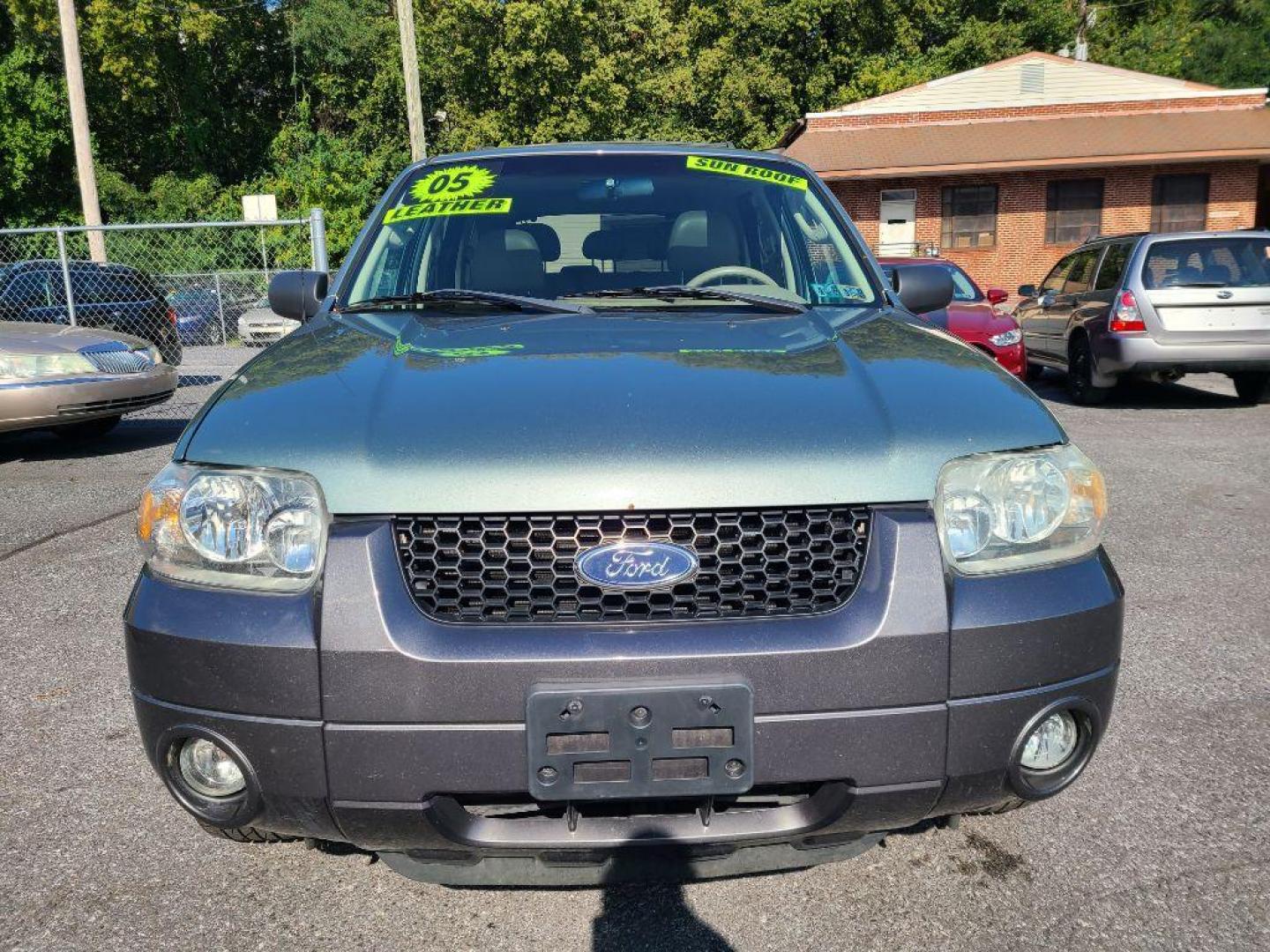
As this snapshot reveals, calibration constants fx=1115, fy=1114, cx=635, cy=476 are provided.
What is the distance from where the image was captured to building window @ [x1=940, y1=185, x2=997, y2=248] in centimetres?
2889

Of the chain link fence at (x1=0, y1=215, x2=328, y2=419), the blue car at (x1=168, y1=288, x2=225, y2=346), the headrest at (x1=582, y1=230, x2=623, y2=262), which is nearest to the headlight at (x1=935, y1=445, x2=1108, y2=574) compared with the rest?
the headrest at (x1=582, y1=230, x2=623, y2=262)

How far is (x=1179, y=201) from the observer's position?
28344mm

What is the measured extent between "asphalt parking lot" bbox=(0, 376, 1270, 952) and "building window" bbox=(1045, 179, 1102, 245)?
27009 millimetres

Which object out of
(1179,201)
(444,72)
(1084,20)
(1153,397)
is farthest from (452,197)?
(1084,20)

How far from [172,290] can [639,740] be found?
1446 centimetres

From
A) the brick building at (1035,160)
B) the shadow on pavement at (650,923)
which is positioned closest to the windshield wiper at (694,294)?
the shadow on pavement at (650,923)

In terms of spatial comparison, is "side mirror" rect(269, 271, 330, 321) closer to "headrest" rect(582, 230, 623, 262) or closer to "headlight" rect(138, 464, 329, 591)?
"headrest" rect(582, 230, 623, 262)

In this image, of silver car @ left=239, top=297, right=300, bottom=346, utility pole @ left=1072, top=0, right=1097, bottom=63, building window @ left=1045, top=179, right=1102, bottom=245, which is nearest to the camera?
silver car @ left=239, top=297, right=300, bottom=346

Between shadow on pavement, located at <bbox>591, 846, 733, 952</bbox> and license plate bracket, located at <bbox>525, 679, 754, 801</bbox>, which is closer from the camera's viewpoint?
license plate bracket, located at <bbox>525, 679, 754, 801</bbox>

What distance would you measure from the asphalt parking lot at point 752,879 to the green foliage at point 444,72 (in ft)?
113

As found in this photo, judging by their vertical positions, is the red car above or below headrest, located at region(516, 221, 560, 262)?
below

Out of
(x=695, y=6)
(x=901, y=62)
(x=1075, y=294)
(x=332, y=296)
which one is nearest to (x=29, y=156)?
(x=695, y=6)

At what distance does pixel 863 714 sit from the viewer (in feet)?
6.31

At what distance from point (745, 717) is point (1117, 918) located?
3.47 feet
